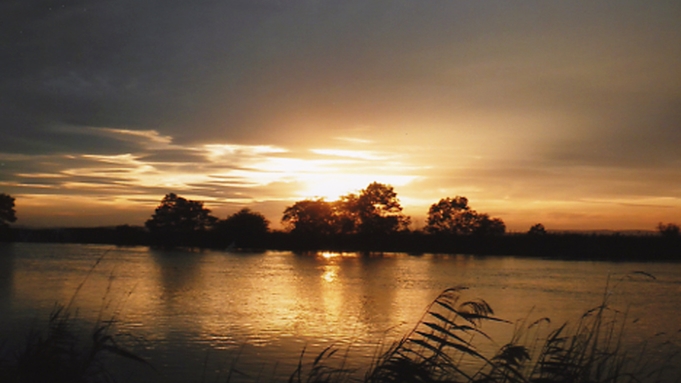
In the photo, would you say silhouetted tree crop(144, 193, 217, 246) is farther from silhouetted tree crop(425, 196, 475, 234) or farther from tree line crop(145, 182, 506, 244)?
silhouetted tree crop(425, 196, 475, 234)

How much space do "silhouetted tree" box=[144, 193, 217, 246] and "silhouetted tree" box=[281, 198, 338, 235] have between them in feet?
55.8

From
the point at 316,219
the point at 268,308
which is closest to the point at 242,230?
the point at 316,219

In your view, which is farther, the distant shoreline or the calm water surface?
the distant shoreline

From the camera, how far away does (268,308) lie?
22141 mm

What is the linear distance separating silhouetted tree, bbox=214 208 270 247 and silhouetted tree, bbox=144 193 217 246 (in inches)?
175

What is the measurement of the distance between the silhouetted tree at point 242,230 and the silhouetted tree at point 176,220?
443 cm

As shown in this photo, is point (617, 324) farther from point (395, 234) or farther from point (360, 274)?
point (395, 234)

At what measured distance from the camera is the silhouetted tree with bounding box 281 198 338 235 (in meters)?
89.8

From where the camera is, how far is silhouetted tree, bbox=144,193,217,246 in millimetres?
99750

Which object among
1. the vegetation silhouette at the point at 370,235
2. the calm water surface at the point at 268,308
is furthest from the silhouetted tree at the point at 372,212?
the calm water surface at the point at 268,308

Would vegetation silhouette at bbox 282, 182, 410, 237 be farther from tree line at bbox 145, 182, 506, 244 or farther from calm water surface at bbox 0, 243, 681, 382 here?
calm water surface at bbox 0, 243, 681, 382

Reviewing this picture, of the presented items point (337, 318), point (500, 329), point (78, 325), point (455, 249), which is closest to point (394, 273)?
point (337, 318)

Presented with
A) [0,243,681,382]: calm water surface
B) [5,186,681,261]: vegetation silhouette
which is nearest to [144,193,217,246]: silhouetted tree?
[5,186,681,261]: vegetation silhouette

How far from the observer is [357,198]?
87562mm
